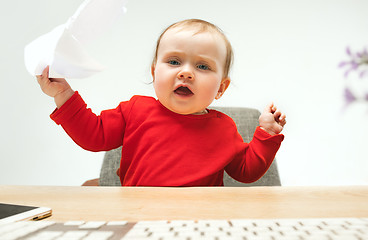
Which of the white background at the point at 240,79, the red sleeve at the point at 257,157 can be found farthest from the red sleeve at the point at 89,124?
the white background at the point at 240,79

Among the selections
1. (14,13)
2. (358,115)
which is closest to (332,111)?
(358,115)

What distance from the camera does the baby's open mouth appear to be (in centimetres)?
85

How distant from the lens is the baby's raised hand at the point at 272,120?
34.8 inches

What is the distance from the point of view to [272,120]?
34.9 inches

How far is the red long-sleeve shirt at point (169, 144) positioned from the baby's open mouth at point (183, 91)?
0.29ft

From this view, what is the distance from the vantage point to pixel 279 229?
344 mm

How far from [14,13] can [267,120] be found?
2156 millimetres

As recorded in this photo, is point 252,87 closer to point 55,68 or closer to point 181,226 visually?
point 55,68

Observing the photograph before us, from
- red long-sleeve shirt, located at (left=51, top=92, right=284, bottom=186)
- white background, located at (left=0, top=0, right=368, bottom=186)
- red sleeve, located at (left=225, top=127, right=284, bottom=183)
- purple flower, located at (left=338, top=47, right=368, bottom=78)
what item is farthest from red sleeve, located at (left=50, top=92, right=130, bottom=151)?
white background, located at (left=0, top=0, right=368, bottom=186)

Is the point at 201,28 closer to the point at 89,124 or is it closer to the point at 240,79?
the point at 89,124

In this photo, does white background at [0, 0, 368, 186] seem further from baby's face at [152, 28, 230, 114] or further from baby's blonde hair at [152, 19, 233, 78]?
baby's face at [152, 28, 230, 114]

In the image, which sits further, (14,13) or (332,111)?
(332,111)

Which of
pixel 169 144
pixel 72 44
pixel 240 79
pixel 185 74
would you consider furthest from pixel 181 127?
pixel 240 79

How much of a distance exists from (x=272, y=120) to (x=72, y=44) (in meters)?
0.60
